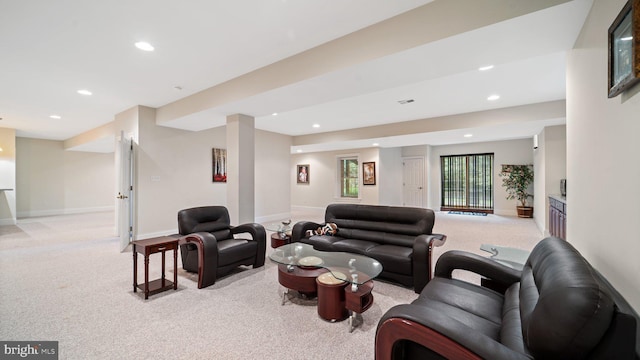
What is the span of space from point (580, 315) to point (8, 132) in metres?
11.1

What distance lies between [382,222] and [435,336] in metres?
2.55

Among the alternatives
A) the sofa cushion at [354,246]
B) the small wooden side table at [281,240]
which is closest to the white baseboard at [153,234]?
the small wooden side table at [281,240]

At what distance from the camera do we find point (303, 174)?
35.3 feet

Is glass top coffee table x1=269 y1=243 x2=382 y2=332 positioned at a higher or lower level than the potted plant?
lower

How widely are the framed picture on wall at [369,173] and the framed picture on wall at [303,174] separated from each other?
2368 mm

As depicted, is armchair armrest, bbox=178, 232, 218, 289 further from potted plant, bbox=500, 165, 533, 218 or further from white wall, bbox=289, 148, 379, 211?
potted plant, bbox=500, 165, 533, 218

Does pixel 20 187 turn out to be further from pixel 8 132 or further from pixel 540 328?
pixel 540 328

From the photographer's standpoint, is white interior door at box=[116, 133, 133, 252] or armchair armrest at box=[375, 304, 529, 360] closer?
armchair armrest at box=[375, 304, 529, 360]

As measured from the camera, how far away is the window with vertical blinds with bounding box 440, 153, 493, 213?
9.12m

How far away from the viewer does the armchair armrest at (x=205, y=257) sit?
2.98 metres

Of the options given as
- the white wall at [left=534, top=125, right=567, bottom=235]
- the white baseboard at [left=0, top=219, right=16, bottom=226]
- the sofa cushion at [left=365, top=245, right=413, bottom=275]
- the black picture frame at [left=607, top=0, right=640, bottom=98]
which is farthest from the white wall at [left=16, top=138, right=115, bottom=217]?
the white wall at [left=534, top=125, right=567, bottom=235]

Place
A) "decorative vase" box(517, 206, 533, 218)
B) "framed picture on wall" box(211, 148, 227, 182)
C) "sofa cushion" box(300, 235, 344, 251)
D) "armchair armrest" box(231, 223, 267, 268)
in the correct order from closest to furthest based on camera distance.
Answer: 1. "sofa cushion" box(300, 235, 344, 251)
2. "armchair armrest" box(231, 223, 267, 268)
3. "framed picture on wall" box(211, 148, 227, 182)
4. "decorative vase" box(517, 206, 533, 218)

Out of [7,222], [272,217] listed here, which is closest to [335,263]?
[272,217]

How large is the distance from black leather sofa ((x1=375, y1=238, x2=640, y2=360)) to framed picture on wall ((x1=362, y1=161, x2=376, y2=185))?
739 centimetres
